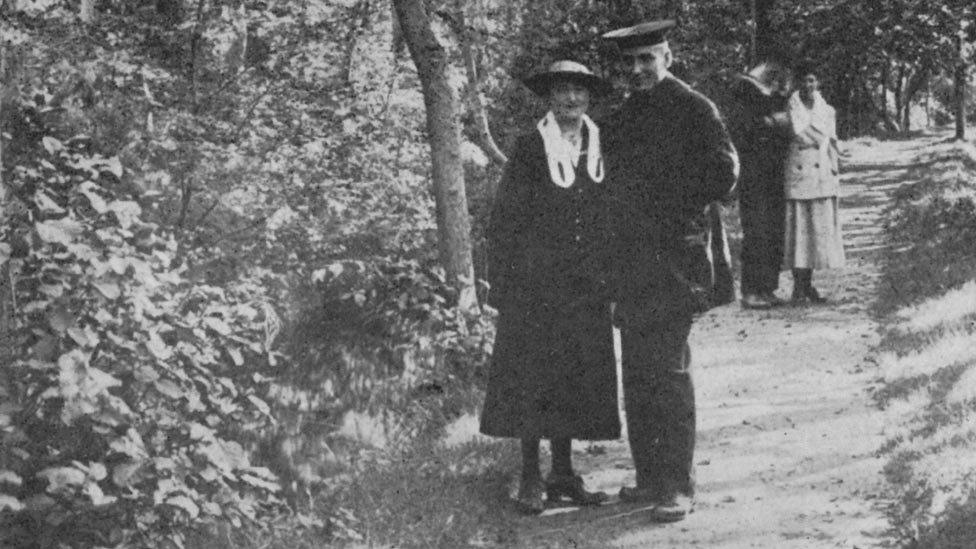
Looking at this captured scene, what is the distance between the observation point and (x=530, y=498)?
19.2ft

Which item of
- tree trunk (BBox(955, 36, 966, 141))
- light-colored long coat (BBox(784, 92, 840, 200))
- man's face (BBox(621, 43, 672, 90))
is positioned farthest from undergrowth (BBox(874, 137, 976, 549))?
tree trunk (BBox(955, 36, 966, 141))

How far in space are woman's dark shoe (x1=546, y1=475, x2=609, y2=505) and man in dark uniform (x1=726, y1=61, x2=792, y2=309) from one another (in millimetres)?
5566

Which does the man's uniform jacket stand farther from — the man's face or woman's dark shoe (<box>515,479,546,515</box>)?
woman's dark shoe (<box>515,479,546,515</box>)

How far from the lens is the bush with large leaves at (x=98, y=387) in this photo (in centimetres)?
399

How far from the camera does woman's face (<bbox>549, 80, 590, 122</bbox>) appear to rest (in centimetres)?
576

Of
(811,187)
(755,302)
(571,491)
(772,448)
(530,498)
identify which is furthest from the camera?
(755,302)

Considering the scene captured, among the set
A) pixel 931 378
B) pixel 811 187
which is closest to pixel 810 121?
pixel 811 187

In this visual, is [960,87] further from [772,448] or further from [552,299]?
[552,299]

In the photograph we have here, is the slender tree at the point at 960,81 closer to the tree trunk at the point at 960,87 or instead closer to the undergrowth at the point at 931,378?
the tree trunk at the point at 960,87

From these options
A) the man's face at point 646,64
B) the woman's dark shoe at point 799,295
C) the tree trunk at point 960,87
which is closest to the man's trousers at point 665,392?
the man's face at point 646,64

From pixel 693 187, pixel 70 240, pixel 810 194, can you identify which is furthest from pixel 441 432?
pixel 810 194

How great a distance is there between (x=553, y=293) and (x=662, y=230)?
0.63m

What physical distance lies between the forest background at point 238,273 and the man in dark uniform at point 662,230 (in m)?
0.97

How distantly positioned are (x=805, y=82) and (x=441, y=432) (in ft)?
18.3
